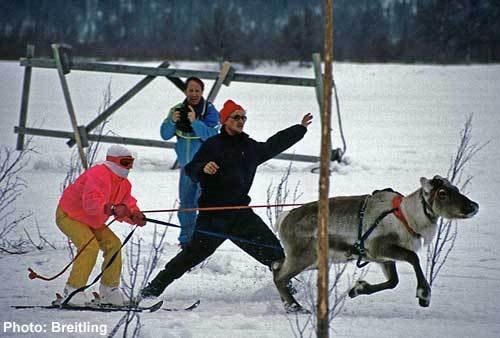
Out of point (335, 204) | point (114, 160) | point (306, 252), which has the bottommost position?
point (306, 252)

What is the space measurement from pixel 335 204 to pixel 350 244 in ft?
1.08

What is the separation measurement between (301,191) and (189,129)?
158 inches

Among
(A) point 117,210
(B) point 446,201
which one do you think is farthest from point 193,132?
(B) point 446,201

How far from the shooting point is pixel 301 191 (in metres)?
10.7

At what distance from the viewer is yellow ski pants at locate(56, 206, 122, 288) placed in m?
5.04

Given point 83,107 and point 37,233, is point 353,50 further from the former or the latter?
point 37,233

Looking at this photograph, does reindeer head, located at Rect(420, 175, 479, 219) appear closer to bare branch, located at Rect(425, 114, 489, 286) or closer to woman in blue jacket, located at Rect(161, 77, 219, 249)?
bare branch, located at Rect(425, 114, 489, 286)

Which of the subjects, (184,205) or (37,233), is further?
(37,233)

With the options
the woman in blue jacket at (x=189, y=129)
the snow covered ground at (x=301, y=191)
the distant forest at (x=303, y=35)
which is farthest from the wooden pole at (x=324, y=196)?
the distant forest at (x=303, y=35)

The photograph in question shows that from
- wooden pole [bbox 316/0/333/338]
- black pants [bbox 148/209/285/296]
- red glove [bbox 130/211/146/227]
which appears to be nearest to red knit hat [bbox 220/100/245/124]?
black pants [bbox 148/209/285/296]

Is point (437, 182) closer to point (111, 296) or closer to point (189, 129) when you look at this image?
point (111, 296)

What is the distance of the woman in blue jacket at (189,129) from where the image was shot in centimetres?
680

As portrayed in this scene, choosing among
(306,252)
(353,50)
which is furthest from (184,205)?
(353,50)

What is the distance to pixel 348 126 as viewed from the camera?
866 inches
